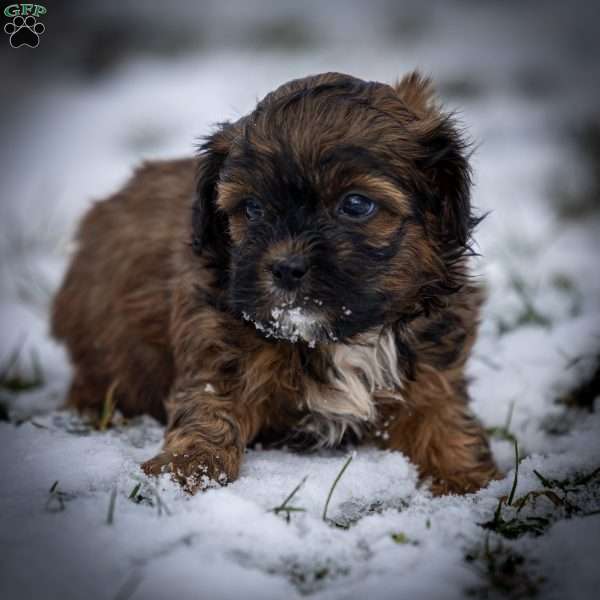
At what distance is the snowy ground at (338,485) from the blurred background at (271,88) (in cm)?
4

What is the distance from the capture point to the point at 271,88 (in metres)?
6.69

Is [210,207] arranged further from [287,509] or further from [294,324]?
[287,509]

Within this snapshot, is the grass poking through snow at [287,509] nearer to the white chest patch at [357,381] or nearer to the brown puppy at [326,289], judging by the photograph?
the brown puppy at [326,289]

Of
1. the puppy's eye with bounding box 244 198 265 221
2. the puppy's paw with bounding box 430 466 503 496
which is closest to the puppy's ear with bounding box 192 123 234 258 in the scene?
the puppy's eye with bounding box 244 198 265 221

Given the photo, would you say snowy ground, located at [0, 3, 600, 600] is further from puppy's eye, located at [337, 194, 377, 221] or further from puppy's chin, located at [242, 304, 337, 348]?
puppy's eye, located at [337, 194, 377, 221]

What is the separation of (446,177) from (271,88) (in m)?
4.76

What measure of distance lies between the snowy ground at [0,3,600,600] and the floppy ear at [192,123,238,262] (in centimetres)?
23

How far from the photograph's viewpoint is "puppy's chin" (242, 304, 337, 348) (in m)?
1.96

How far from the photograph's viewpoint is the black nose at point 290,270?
191cm

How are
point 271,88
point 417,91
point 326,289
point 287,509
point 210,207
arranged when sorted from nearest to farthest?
1. point 287,509
2. point 326,289
3. point 210,207
4. point 417,91
5. point 271,88

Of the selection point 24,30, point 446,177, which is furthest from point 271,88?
point 446,177

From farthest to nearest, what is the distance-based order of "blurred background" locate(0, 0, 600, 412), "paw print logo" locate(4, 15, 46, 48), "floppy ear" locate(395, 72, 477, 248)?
"blurred background" locate(0, 0, 600, 412)
"paw print logo" locate(4, 15, 46, 48)
"floppy ear" locate(395, 72, 477, 248)

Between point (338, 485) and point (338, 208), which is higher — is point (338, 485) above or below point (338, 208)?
below

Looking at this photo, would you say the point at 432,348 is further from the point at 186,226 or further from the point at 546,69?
the point at 546,69
